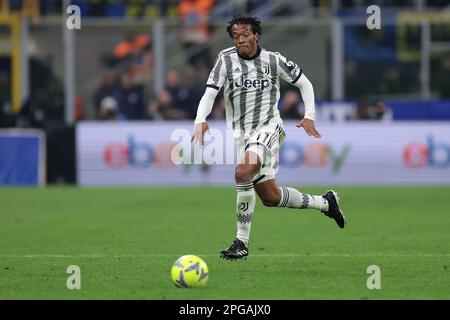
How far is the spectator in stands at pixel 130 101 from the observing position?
2752 centimetres

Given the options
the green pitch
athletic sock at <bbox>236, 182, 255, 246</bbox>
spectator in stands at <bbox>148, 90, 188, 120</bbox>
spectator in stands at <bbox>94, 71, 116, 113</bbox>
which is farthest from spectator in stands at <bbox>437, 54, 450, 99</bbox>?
athletic sock at <bbox>236, 182, 255, 246</bbox>

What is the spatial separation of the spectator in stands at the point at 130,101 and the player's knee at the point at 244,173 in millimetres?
17262

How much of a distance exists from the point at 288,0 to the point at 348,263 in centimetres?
2039

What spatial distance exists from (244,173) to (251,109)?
688 mm

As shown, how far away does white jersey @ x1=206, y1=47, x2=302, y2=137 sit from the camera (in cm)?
1056

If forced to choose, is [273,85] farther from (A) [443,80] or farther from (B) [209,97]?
(A) [443,80]

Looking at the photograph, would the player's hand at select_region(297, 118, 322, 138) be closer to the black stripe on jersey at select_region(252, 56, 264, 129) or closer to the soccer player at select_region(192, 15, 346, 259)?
the soccer player at select_region(192, 15, 346, 259)

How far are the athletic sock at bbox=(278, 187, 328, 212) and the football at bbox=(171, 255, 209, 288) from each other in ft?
7.21

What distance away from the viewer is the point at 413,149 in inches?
934

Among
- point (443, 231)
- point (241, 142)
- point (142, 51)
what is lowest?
point (443, 231)

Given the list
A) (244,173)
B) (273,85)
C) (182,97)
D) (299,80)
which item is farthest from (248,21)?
(182,97)
